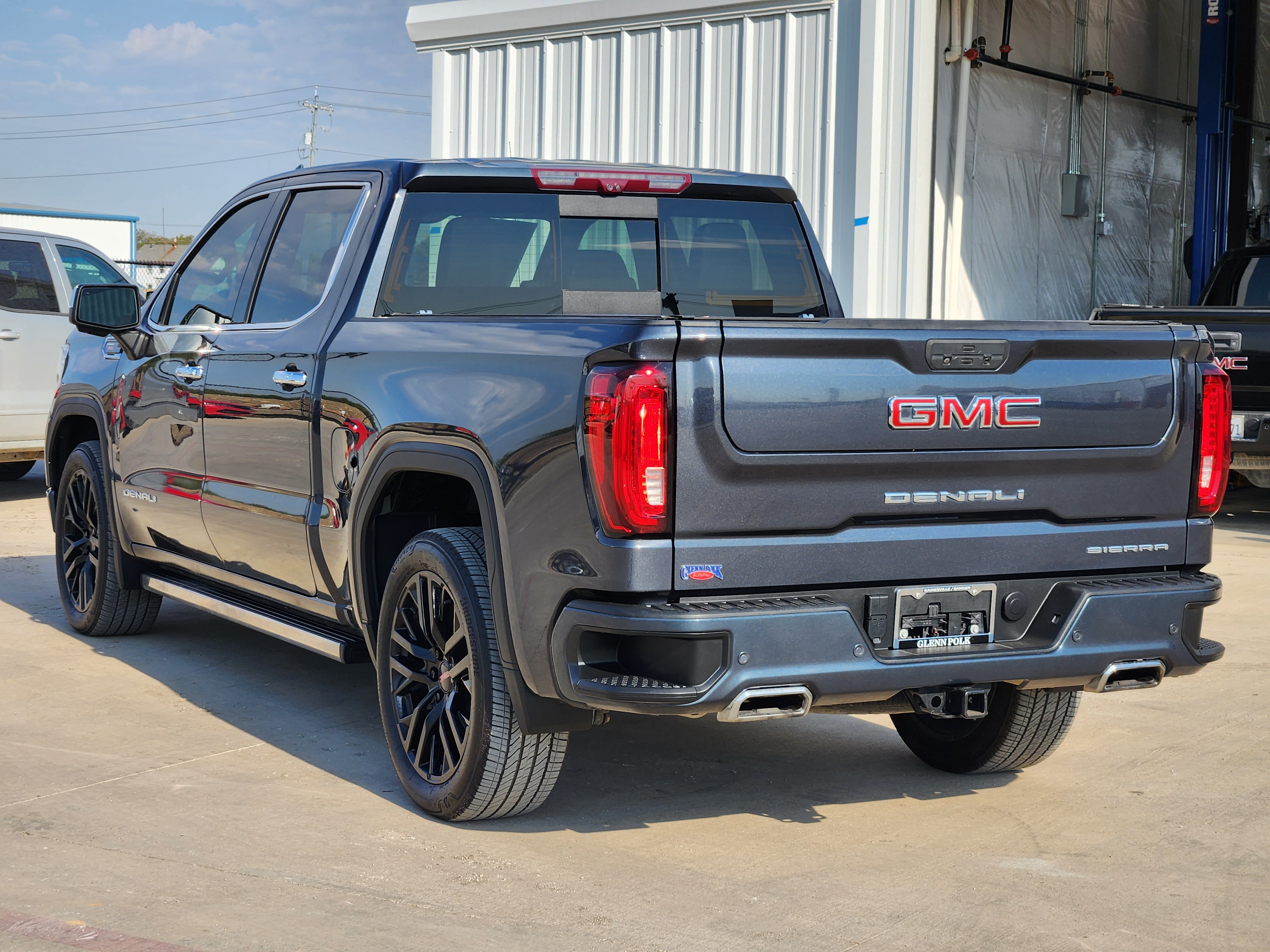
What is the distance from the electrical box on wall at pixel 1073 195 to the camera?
1499cm

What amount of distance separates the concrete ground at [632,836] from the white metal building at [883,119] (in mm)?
6918

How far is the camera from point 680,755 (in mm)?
4863

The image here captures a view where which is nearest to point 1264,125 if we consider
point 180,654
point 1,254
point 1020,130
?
point 1020,130

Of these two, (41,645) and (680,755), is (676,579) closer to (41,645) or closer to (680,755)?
(680,755)

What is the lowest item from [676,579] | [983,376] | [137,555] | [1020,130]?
[137,555]

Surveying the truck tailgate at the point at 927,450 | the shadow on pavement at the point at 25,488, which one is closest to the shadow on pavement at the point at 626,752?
the truck tailgate at the point at 927,450

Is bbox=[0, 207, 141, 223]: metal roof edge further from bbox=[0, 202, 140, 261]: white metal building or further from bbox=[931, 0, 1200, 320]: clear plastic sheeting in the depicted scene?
bbox=[931, 0, 1200, 320]: clear plastic sheeting

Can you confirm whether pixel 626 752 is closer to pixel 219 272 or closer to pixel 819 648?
pixel 819 648

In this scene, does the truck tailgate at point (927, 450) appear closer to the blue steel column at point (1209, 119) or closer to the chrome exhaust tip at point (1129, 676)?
the chrome exhaust tip at point (1129, 676)

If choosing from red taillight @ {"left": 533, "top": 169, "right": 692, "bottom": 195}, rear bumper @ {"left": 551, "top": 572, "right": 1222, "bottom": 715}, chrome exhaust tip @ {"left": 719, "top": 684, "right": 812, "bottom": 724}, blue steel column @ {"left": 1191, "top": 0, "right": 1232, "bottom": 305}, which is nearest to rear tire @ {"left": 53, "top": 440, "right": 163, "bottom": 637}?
red taillight @ {"left": 533, "top": 169, "right": 692, "bottom": 195}

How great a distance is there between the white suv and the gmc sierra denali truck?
7.08 metres

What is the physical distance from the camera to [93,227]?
125 ft

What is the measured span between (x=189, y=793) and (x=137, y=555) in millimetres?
2041

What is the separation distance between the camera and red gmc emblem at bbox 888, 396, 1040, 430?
11.7 ft
